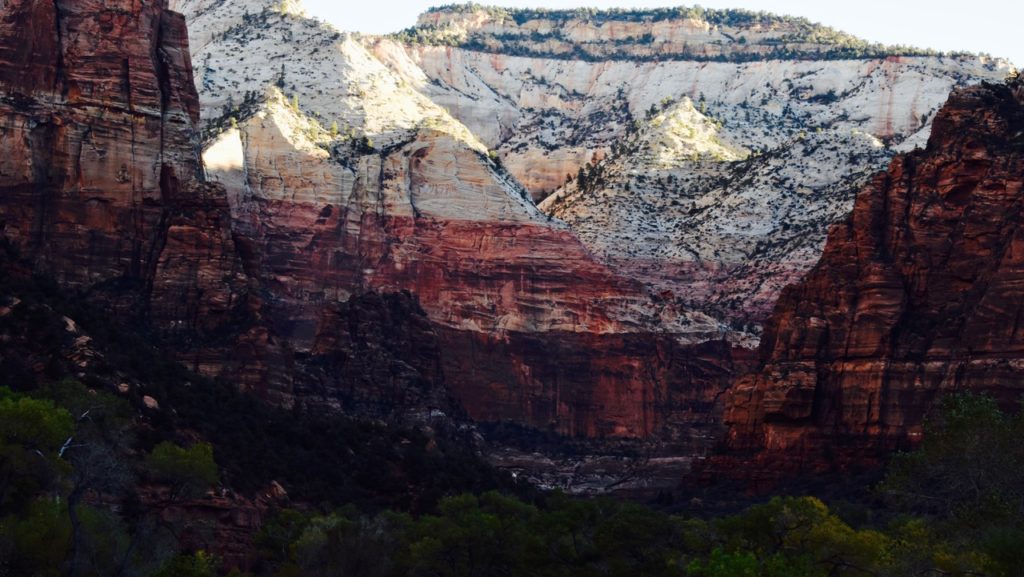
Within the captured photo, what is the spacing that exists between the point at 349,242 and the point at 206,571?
116 metres

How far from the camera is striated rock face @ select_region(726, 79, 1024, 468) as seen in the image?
443 ft

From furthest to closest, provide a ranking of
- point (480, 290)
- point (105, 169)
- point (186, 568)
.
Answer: point (480, 290) < point (105, 169) < point (186, 568)

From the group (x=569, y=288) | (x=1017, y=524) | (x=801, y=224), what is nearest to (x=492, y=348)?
(x=569, y=288)

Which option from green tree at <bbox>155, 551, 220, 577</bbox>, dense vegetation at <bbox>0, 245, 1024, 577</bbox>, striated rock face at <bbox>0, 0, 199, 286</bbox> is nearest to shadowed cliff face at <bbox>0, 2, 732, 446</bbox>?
striated rock face at <bbox>0, 0, 199, 286</bbox>

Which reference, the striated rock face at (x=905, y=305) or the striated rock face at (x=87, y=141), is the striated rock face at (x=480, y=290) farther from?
the striated rock face at (x=87, y=141)

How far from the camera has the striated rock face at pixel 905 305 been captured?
135000 mm

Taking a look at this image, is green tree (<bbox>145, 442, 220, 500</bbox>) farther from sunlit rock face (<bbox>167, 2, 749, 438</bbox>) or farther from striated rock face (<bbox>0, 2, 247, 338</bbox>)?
sunlit rock face (<bbox>167, 2, 749, 438</bbox>)

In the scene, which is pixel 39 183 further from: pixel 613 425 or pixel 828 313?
pixel 613 425

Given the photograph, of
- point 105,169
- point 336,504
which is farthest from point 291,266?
point 336,504

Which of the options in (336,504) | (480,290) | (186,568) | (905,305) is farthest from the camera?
(480,290)

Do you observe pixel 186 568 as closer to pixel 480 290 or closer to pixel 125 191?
pixel 125 191

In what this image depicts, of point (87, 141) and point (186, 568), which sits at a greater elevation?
point (87, 141)

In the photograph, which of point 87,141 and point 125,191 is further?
point 125,191

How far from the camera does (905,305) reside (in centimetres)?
14050
